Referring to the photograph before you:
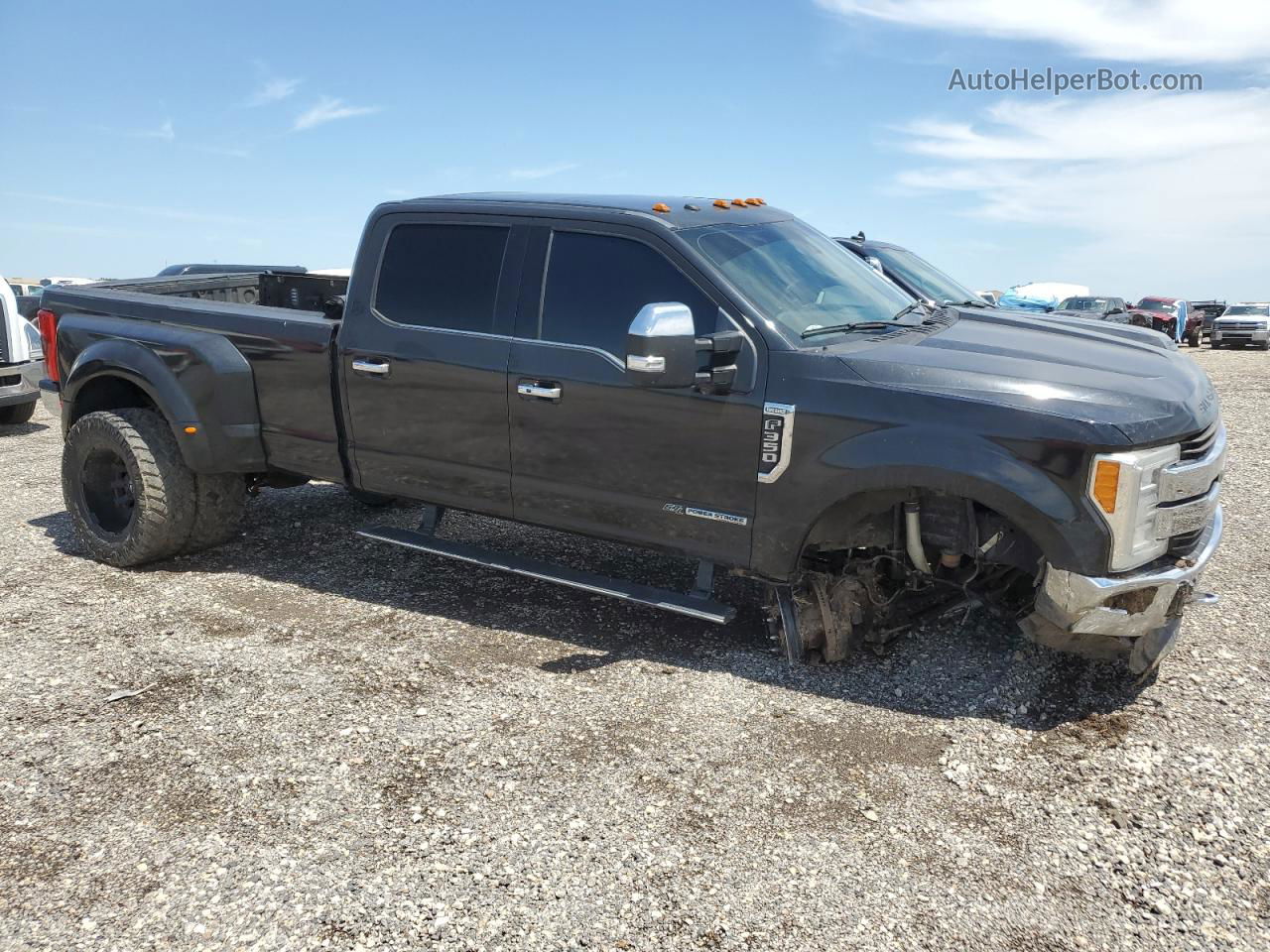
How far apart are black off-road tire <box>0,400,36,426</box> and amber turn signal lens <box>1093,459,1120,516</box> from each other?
1022 centimetres

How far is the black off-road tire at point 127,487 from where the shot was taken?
17.2ft

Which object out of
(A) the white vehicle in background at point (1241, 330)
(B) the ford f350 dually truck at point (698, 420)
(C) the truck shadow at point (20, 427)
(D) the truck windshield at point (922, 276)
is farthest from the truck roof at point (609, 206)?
(A) the white vehicle in background at point (1241, 330)

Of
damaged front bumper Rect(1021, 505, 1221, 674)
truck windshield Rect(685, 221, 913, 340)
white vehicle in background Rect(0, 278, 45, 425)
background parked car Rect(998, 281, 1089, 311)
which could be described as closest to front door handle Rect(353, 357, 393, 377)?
truck windshield Rect(685, 221, 913, 340)

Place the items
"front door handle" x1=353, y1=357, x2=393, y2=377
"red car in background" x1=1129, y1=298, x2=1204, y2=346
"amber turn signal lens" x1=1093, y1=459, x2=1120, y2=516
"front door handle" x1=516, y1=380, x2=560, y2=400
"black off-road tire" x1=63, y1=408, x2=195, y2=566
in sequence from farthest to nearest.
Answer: "red car in background" x1=1129, y1=298, x2=1204, y2=346
"black off-road tire" x1=63, y1=408, x2=195, y2=566
"front door handle" x1=353, y1=357, x2=393, y2=377
"front door handle" x1=516, y1=380, x2=560, y2=400
"amber turn signal lens" x1=1093, y1=459, x2=1120, y2=516

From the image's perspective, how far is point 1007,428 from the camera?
133 inches

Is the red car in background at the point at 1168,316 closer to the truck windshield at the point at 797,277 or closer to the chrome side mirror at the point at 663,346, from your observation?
the truck windshield at the point at 797,277

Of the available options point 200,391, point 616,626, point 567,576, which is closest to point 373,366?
point 200,391

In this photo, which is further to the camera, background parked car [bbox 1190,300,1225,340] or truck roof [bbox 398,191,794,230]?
background parked car [bbox 1190,300,1225,340]

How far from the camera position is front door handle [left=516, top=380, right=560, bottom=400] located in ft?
13.8

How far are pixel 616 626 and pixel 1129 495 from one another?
238 cm

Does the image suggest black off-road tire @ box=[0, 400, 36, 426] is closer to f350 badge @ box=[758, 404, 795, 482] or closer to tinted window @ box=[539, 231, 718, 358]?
tinted window @ box=[539, 231, 718, 358]

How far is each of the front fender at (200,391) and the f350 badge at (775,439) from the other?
290 centimetres

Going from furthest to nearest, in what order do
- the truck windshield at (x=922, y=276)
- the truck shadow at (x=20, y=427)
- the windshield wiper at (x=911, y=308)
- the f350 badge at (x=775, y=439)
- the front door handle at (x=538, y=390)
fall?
the truck shadow at (x=20, y=427) < the truck windshield at (x=922, y=276) < the windshield wiper at (x=911, y=308) < the front door handle at (x=538, y=390) < the f350 badge at (x=775, y=439)

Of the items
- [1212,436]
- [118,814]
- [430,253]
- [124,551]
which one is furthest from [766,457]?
[124,551]
